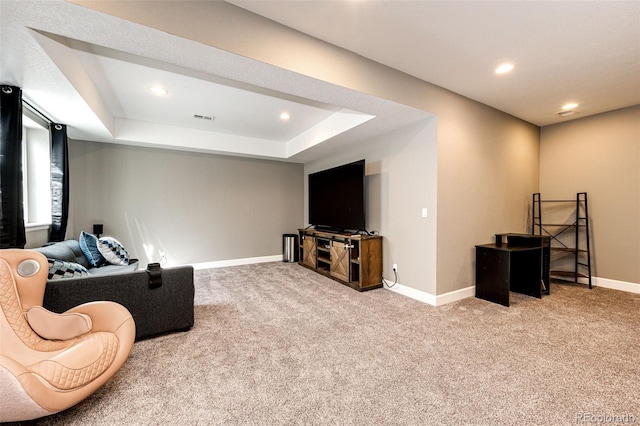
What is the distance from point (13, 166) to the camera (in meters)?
2.44

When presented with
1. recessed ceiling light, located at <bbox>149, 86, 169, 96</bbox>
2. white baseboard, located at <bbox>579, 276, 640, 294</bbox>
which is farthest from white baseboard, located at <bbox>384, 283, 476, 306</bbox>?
recessed ceiling light, located at <bbox>149, 86, 169, 96</bbox>

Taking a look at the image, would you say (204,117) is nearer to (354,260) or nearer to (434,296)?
(354,260)

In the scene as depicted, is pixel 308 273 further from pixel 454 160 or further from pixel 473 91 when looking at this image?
pixel 473 91

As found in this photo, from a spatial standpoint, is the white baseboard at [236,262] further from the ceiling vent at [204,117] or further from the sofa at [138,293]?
the ceiling vent at [204,117]

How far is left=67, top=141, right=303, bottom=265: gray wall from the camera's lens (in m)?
4.36

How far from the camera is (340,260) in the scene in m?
4.20

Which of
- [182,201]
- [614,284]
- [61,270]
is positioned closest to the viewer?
[61,270]

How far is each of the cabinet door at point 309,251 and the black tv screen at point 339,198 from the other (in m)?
0.39

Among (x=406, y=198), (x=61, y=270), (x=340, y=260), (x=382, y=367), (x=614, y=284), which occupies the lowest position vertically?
(x=382, y=367)

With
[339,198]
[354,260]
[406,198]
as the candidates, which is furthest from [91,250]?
[406,198]

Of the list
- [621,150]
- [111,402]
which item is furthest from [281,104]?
[621,150]

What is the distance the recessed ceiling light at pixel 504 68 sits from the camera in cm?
267

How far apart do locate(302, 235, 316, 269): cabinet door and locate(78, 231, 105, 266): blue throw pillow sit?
308cm

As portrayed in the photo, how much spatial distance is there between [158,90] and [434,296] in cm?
412
